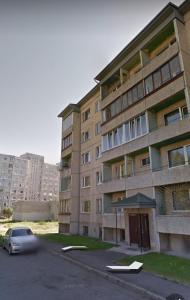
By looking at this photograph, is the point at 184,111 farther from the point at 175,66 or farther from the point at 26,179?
the point at 26,179

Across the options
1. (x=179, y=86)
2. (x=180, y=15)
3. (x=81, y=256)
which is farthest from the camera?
(x=180, y=15)

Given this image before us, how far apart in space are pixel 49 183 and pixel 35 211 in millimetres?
62430

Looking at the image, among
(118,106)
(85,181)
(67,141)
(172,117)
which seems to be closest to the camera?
(172,117)

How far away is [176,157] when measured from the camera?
16.1 metres

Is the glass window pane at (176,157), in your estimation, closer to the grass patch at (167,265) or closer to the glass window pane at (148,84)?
the glass window pane at (148,84)

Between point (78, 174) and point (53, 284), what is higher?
point (78, 174)

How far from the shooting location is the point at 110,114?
2284 cm

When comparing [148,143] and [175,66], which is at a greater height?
[175,66]

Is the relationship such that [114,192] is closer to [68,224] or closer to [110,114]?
[110,114]

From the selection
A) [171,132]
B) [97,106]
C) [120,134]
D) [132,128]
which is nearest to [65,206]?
[97,106]

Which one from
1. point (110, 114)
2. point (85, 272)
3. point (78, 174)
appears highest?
point (110, 114)

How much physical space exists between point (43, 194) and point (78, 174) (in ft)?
324

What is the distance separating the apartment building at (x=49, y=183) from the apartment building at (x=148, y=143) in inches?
3961

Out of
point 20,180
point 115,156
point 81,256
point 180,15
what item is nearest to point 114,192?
point 115,156
